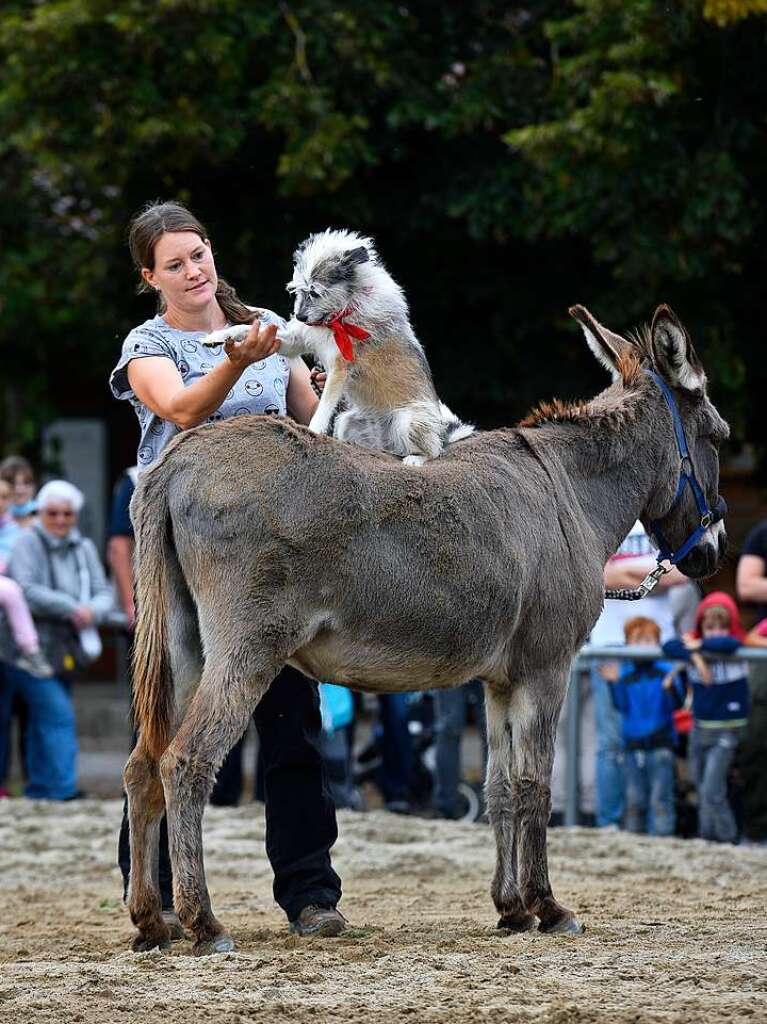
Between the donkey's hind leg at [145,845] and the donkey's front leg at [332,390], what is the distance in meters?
1.33

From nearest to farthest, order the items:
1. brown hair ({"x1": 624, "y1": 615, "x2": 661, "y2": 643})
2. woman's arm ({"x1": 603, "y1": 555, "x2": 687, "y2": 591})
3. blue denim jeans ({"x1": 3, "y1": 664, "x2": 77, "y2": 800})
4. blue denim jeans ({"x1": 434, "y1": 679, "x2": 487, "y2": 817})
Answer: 1. woman's arm ({"x1": 603, "y1": 555, "x2": 687, "y2": 591})
2. brown hair ({"x1": 624, "y1": 615, "x2": 661, "y2": 643})
3. blue denim jeans ({"x1": 434, "y1": 679, "x2": 487, "y2": 817})
4. blue denim jeans ({"x1": 3, "y1": 664, "x2": 77, "y2": 800})

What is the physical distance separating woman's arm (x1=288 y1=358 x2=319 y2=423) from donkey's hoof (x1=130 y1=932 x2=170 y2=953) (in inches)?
79.4

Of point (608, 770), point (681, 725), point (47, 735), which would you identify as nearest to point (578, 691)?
point (608, 770)

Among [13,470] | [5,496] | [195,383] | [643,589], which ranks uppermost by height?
[13,470]

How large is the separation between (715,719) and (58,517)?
5.16 m

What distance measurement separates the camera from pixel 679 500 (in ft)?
23.6

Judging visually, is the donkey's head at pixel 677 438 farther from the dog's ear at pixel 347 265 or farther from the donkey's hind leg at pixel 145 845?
the donkey's hind leg at pixel 145 845

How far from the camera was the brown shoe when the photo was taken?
665 centimetres

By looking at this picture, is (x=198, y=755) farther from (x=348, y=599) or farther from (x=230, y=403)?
(x=230, y=403)

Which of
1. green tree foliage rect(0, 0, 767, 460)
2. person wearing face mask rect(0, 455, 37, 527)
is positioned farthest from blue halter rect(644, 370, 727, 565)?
person wearing face mask rect(0, 455, 37, 527)

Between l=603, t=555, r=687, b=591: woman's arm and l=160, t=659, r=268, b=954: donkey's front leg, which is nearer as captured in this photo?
l=160, t=659, r=268, b=954: donkey's front leg

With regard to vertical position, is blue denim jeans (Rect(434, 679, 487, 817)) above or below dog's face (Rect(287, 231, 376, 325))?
below

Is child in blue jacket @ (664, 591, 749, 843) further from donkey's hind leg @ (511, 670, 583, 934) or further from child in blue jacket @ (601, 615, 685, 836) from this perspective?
donkey's hind leg @ (511, 670, 583, 934)

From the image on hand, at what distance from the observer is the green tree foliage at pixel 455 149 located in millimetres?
13594
